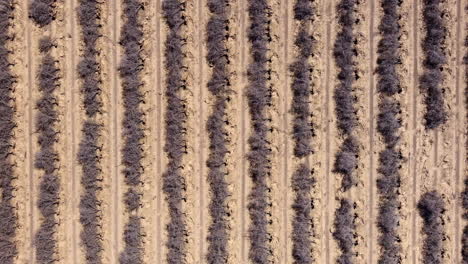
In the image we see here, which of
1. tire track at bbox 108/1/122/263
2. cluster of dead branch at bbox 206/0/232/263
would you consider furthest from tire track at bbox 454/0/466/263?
tire track at bbox 108/1/122/263

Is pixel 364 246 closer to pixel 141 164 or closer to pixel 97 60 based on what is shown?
pixel 141 164

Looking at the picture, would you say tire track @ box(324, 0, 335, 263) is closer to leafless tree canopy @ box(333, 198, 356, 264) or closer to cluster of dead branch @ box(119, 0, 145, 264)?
leafless tree canopy @ box(333, 198, 356, 264)

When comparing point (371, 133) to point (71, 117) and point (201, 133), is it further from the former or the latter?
point (71, 117)

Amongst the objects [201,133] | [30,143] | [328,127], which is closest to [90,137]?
[30,143]

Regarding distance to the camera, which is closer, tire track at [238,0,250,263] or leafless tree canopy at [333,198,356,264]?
tire track at [238,0,250,263]

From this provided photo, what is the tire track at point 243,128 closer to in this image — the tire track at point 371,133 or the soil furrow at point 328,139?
the soil furrow at point 328,139

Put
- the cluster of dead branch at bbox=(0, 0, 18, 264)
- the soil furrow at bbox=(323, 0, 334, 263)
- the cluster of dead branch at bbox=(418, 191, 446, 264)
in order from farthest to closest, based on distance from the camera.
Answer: the cluster of dead branch at bbox=(418, 191, 446, 264), the soil furrow at bbox=(323, 0, 334, 263), the cluster of dead branch at bbox=(0, 0, 18, 264)
